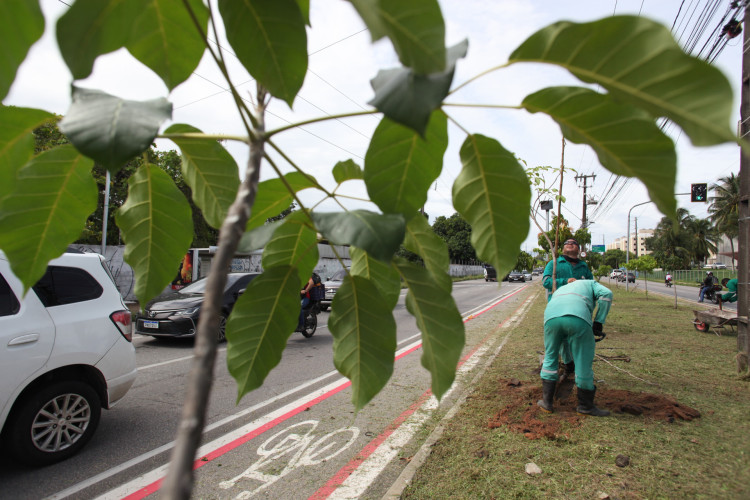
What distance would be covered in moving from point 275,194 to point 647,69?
1.77 feet

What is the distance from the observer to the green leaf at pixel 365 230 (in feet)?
1.45

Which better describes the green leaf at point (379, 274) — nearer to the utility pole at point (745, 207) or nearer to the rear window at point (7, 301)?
the rear window at point (7, 301)

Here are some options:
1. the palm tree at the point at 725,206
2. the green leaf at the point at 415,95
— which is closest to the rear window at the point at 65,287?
the green leaf at the point at 415,95

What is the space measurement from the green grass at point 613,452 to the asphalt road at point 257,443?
0.47m

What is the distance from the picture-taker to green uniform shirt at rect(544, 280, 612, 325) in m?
4.45

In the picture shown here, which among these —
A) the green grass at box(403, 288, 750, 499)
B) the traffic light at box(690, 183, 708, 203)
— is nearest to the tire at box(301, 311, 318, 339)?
the green grass at box(403, 288, 750, 499)

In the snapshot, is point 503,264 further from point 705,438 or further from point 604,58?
point 705,438

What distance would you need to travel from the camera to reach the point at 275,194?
0.72 meters

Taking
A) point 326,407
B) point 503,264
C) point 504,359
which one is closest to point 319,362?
point 326,407

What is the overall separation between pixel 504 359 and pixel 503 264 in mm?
6818

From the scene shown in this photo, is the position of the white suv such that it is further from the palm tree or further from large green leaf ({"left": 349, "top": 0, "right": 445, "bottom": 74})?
the palm tree

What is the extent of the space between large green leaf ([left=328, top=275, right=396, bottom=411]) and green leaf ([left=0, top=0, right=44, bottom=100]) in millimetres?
473

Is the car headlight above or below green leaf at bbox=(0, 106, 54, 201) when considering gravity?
below

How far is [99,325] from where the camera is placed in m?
4.12
